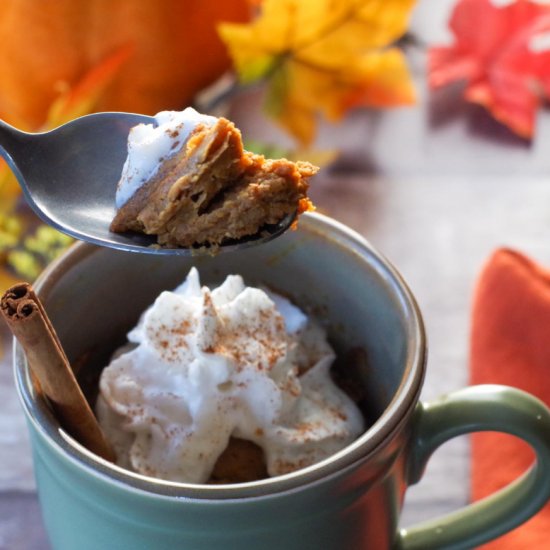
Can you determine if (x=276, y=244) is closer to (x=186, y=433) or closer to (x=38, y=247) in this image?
(x=186, y=433)

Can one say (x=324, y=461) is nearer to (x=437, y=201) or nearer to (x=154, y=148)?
(x=154, y=148)

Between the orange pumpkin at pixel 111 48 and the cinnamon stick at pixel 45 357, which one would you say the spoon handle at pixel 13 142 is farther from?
the orange pumpkin at pixel 111 48

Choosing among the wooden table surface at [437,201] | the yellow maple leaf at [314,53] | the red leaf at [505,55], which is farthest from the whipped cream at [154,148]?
the red leaf at [505,55]

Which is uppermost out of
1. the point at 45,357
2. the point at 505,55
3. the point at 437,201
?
the point at 45,357

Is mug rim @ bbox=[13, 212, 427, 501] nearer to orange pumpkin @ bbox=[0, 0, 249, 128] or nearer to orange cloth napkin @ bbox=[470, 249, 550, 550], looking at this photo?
orange cloth napkin @ bbox=[470, 249, 550, 550]

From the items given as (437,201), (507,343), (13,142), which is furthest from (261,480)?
(437,201)

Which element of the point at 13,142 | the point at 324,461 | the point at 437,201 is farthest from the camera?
the point at 437,201

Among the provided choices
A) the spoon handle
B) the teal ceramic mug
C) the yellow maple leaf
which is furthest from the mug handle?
the yellow maple leaf
